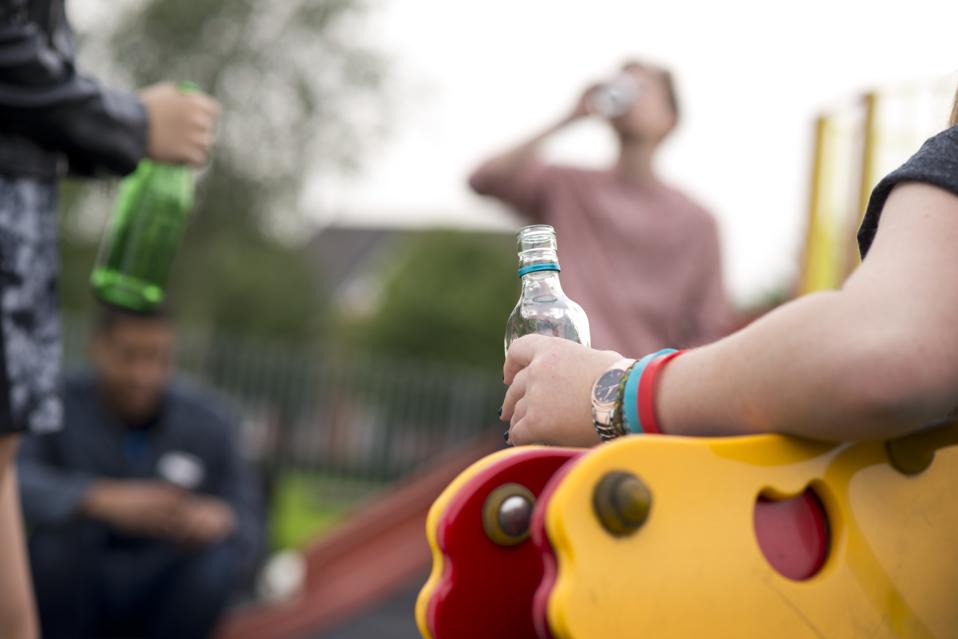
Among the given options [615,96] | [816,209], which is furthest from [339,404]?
[615,96]

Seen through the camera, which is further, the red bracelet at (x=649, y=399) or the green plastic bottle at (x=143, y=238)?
the green plastic bottle at (x=143, y=238)

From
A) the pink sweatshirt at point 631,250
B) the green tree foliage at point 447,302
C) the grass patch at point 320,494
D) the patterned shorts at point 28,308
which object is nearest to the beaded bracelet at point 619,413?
the patterned shorts at point 28,308

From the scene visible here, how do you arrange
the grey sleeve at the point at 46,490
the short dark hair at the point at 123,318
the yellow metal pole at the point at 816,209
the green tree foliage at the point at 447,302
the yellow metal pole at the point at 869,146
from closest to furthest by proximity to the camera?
the grey sleeve at the point at 46,490, the short dark hair at the point at 123,318, the yellow metal pole at the point at 869,146, the yellow metal pole at the point at 816,209, the green tree foliage at the point at 447,302

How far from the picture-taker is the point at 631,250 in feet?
10.8

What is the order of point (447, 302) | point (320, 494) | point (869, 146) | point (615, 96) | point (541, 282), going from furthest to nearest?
point (447, 302) → point (320, 494) → point (869, 146) → point (615, 96) → point (541, 282)

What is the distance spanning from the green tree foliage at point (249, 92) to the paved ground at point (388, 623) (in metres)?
16.4

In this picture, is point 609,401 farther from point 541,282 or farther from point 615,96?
point 615,96

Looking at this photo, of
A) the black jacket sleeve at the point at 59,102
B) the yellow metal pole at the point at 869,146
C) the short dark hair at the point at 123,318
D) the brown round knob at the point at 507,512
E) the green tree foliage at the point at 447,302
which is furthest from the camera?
the green tree foliage at the point at 447,302

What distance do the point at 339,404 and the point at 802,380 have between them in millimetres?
11405

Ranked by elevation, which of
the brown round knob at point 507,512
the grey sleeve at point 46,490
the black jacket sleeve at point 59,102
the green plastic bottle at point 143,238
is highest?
the black jacket sleeve at point 59,102

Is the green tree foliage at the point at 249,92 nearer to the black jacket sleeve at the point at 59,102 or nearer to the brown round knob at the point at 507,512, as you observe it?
the black jacket sleeve at the point at 59,102

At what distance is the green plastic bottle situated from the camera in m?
2.22

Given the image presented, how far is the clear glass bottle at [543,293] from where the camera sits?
3.52 feet

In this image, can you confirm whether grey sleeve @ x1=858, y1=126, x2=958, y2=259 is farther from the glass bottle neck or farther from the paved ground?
the paved ground
